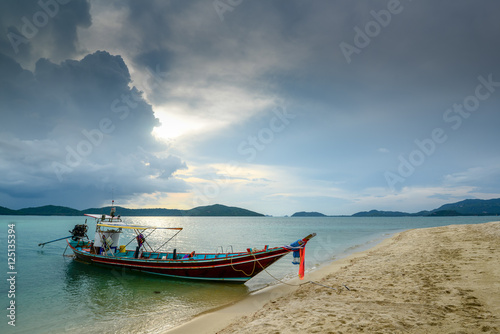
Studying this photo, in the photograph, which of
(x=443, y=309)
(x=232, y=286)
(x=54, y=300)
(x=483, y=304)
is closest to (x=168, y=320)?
(x=232, y=286)

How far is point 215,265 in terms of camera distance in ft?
51.8

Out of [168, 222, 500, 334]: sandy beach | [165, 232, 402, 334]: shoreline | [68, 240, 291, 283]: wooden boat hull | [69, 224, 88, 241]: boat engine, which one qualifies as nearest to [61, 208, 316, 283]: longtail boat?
[68, 240, 291, 283]: wooden boat hull

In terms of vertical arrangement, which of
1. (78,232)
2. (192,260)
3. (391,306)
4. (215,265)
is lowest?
(215,265)

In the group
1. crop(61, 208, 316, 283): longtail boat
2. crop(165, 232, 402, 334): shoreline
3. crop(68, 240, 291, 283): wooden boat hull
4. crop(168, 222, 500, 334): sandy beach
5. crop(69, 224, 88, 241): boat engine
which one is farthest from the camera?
crop(69, 224, 88, 241): boat engine

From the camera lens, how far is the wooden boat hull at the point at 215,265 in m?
14.7

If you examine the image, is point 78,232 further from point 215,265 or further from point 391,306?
point 391,306

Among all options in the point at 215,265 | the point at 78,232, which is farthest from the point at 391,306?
the point at 78,232

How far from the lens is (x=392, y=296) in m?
8.22

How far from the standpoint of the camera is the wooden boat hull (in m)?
14.7

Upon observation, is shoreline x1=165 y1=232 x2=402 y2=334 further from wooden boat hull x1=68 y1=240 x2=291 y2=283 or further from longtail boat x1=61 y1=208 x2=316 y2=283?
longtail boat x1=61 y1=208 x2=316 y2=283

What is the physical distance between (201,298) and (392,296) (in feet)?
32.2

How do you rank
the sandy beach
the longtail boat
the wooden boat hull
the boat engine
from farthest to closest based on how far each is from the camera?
1. the boat engine
2. the wooden boat hull
3. the longtail boat
4. the sandy beach

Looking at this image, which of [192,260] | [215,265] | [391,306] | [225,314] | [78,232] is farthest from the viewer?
[78,232]

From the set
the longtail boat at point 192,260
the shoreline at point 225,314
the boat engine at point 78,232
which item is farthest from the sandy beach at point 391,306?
the boat engine at point 78,232
